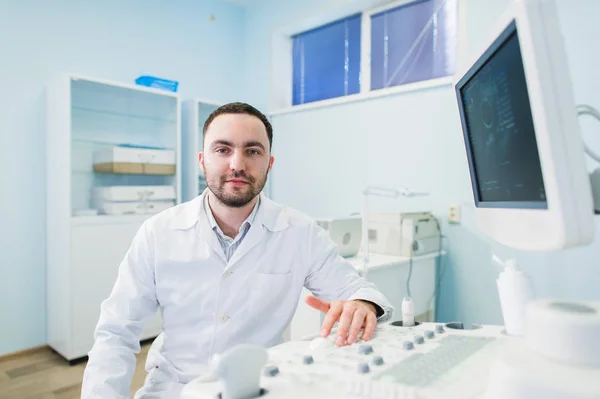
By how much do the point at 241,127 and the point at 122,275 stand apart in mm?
532

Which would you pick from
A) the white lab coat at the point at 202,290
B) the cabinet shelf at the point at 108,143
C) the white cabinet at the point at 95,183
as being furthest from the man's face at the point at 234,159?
the cabinet shelf at the point at 108,143

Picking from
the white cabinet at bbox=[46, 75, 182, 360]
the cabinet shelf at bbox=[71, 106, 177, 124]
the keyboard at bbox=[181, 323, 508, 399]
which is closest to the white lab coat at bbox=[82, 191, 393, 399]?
the keyboard at bbox=[181, 323, 508, 399]

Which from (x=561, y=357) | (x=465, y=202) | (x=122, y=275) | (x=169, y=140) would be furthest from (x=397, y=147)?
(x=561, y=357)

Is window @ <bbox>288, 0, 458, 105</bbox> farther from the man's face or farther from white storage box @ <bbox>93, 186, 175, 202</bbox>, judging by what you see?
the man's face

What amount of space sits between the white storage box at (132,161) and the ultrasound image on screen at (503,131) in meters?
2.49

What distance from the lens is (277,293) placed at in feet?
4.10

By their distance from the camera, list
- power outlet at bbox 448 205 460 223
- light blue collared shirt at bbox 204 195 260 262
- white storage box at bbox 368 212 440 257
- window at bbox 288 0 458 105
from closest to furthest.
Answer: light blue collared shirt at bbox 204 195 260 262 < white storage box at bbox 368 212 440 257 < power outlet at bbox 448 205 460 223 < window at bbox 288 0 458 105

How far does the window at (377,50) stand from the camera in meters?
2.77

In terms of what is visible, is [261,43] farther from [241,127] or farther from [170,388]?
[170,388]

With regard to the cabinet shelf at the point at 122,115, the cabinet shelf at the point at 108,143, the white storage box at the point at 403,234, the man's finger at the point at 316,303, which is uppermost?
the cabinet shelf at the point at 122,115

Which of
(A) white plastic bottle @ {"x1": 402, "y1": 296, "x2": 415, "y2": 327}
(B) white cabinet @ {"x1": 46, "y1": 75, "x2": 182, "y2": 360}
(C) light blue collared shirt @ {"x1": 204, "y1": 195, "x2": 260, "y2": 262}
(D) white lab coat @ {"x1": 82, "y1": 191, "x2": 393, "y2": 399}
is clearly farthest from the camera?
(B) white cabinet @ {"x1": 46, "y1": 75, "x2": 182, "y2": 360}

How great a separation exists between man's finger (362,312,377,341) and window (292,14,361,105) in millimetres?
2561

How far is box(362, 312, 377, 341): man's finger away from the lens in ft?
2.81

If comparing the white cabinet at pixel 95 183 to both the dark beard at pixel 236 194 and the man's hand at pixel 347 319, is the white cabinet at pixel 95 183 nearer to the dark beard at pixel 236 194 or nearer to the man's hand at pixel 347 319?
the dark beard at pixel 236 194
